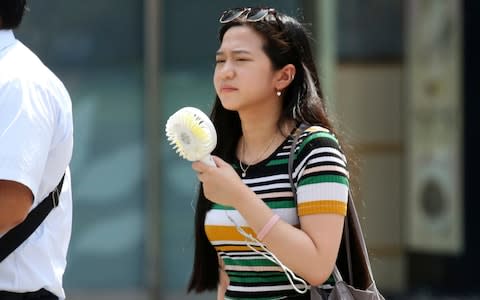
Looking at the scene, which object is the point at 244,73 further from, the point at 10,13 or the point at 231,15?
the point at 10,13

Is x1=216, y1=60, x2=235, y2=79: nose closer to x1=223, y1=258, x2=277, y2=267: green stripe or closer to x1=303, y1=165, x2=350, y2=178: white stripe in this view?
x1=303, y1=165, x2=350, y2=178: white stripe

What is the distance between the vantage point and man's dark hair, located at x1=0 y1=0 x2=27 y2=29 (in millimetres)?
3027

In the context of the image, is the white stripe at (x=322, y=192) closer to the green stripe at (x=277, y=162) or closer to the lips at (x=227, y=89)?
the green stripe at (x=277, y=162)

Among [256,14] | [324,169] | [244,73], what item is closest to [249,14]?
[256,14]

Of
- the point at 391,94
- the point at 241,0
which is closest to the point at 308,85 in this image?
the point at 241,0

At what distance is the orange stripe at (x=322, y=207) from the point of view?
2789 mm

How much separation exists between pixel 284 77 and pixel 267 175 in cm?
29

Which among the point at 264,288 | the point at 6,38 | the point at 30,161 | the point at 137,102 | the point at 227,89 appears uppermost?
the point at 6,38

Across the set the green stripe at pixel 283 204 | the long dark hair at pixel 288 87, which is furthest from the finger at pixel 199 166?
the long dark hair at pixel 288 87

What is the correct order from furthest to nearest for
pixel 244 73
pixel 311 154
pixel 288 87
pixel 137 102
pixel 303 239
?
pixel 137 102
pixel 288 87
pixel 244 73
pixel 311 154
pixel 303 239

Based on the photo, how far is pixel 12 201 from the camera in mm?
2766

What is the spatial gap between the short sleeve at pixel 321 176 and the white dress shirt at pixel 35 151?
2.20 feet

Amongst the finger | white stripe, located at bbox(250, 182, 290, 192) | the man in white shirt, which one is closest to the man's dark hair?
the man in white shirt

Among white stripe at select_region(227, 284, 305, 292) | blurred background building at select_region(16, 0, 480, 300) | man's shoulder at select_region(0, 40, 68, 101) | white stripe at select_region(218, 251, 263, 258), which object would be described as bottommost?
blurred background building at select_region(16, 0, 480, 300)
